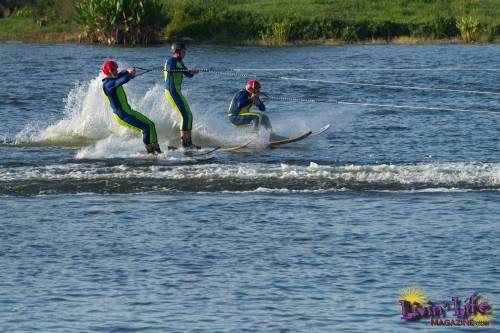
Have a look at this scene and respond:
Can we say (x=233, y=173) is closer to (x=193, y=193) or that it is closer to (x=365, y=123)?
(x=193, y=193)

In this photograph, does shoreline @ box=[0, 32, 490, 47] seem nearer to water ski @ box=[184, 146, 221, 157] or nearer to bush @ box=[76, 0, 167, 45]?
bush @ box=[76, 0, 167, 45]

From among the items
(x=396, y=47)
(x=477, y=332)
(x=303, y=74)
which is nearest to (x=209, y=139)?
(x=477, y=332)

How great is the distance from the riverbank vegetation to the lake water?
103 feet

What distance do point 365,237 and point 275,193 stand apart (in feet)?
10.3

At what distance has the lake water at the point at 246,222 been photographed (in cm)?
1261

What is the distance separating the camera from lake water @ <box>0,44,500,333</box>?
12609mm

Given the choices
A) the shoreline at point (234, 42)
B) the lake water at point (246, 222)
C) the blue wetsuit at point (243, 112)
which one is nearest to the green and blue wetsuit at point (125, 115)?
the lake water at point (246, 222)

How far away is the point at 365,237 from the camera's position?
612 inches

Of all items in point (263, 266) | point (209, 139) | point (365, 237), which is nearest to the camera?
point (263, 266)

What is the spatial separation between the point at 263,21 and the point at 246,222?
165 ft

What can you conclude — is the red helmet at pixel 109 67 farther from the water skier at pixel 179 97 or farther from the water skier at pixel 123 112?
the water skier at pixel 179 97

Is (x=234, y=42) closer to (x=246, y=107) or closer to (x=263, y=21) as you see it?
(x=263, y=21)

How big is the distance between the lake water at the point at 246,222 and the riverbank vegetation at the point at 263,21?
31518mm

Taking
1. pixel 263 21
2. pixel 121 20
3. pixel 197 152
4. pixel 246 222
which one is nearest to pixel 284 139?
pixel 197 152
